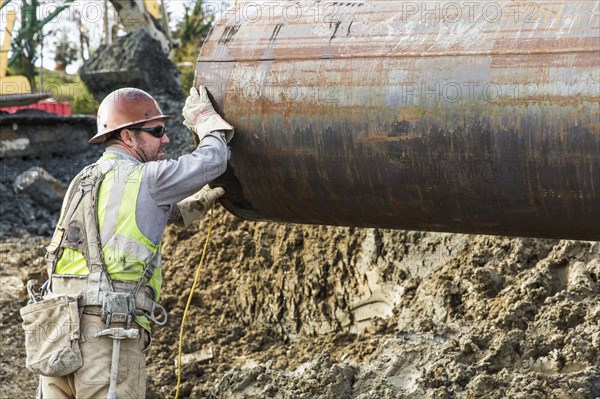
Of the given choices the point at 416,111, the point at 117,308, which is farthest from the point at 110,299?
the point at 416,111

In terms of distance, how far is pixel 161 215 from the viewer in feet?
14.3

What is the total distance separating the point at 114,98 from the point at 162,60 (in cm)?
981

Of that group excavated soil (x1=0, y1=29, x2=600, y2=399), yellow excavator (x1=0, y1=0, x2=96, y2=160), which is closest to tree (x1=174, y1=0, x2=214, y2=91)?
yellow excavator (x1=0, y1=0, x2=96, y2=160)

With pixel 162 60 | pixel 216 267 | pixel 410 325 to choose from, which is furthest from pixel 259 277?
pixel 162 60

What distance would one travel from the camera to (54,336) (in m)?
4.25

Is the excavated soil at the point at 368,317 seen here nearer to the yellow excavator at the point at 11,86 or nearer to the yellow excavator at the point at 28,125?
the yellow excavator at the point at 28,125

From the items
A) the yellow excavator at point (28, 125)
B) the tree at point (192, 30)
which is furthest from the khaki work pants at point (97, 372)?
the tree at point (192, 30)

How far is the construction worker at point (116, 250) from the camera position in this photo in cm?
421

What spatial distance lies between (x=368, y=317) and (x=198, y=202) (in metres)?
2.33

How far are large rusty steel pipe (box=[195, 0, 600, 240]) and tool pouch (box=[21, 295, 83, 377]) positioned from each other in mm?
932

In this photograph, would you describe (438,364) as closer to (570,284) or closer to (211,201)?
(570,284)

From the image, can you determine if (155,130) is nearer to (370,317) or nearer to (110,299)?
(110,299)

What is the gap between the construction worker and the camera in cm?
421

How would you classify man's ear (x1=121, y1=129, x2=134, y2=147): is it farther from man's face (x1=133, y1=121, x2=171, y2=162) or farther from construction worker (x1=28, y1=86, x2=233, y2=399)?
construction worker (x1=28, y1=86, x2=233, y2=399)
